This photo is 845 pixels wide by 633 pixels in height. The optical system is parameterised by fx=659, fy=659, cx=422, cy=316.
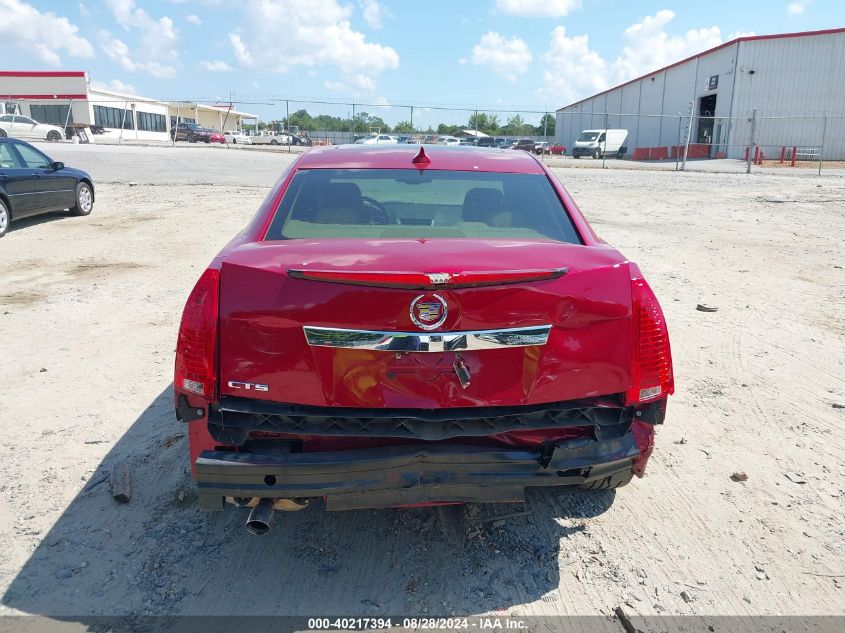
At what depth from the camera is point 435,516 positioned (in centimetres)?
341

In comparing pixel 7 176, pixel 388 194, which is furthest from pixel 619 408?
pixel 7 176

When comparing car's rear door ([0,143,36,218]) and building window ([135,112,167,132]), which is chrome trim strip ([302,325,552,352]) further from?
building window ([135,112,167,132])

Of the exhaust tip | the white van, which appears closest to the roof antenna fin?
the exhaust tip

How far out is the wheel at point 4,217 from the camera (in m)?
11.1

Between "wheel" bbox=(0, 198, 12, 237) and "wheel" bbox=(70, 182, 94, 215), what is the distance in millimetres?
1942

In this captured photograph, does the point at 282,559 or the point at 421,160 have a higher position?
the point at 421,160

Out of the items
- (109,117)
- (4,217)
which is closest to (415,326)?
(4,217)

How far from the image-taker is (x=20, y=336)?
6066 millimetres

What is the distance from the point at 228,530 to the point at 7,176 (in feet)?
35.1

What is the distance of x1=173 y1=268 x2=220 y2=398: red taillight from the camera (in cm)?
257

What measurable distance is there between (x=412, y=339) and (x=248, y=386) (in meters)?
0.68

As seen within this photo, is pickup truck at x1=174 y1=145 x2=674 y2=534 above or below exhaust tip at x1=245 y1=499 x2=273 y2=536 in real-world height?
above

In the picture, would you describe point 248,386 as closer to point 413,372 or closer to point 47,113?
point 413,372

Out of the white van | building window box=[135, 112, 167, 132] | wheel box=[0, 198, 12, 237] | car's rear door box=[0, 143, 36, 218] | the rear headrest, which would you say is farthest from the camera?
building window box=[135, 112, 167, 132]
